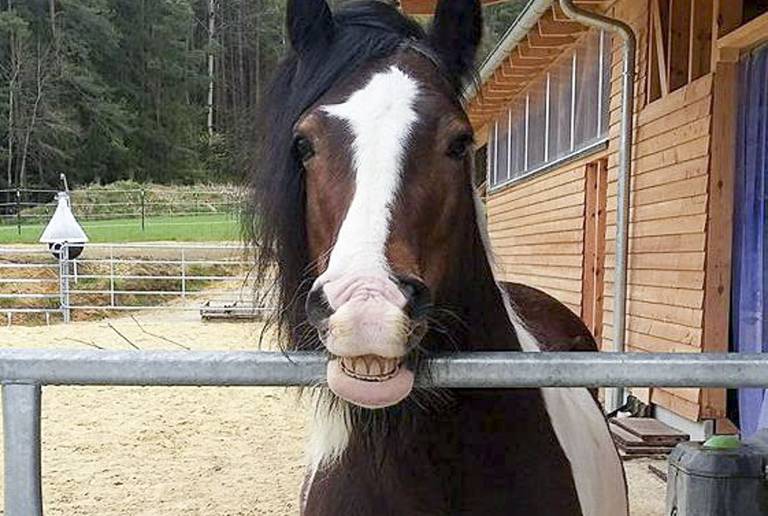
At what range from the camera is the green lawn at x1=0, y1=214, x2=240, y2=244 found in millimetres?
21875

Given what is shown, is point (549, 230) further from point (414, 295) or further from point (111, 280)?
point (111, 280)

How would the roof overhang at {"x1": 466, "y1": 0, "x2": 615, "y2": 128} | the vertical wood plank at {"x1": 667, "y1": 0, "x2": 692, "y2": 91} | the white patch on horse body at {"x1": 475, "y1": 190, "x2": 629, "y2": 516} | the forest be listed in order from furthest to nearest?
1. the forest
2. the roof overhang at {"x1": 466, "y1": 0, "x2": 615, "y2": 128}
3. the vertical wood plank at {"x1": 667, "y1": 0, "x2": 692, "y2": 91}
4. the white patch on horse body at {"x1": 475, "y1": 190, "x2": 629, "y2": 516}

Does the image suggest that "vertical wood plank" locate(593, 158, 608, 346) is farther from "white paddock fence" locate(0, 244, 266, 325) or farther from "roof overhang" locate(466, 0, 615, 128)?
"white paddock fence" locate(0, 244, 266, 325)

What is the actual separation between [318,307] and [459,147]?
1.64 feet

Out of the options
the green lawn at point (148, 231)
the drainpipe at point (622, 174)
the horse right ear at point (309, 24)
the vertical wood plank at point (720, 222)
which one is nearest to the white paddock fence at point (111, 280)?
the green lawn at point (148, 231)

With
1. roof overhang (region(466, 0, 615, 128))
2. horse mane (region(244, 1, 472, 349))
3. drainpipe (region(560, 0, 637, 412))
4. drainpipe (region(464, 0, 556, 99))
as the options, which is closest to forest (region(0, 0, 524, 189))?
roof overhang (region(466, 0, 615, 128))

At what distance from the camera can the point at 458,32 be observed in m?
1.79

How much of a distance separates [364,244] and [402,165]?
0.23 meters

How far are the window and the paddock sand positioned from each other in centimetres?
389

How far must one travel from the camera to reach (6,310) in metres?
14.2

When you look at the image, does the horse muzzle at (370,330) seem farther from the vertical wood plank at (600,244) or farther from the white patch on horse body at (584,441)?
the vertical wood plank at (600,244)

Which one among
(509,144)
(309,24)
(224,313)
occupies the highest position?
(509,144)

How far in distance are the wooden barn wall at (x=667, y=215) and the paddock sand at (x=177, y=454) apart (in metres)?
1.00

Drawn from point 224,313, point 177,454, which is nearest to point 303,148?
point 177,454
